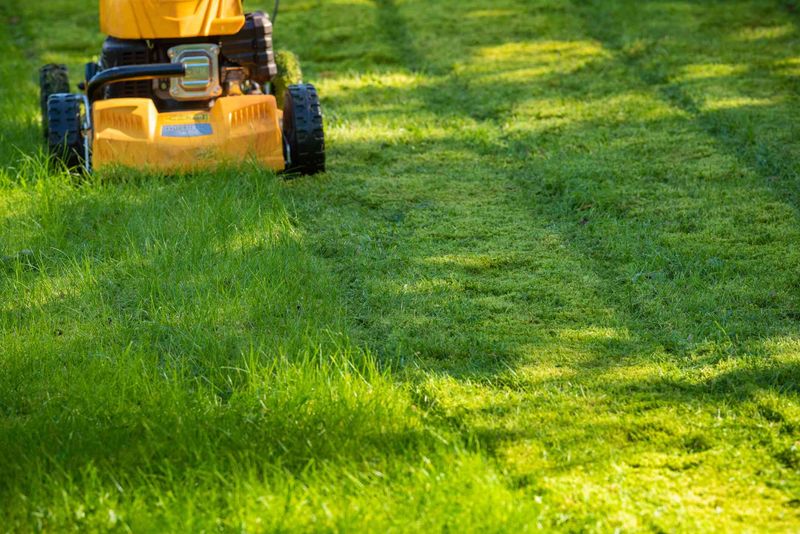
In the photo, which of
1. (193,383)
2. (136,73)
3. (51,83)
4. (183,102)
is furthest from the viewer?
(51,83)

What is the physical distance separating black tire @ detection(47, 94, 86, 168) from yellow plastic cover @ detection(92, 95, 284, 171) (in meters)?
0.09

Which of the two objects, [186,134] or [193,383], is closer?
[193,383]

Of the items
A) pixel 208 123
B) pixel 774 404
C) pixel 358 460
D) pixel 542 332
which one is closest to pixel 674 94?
pixel 208 123

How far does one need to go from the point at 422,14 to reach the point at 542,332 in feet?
20.1

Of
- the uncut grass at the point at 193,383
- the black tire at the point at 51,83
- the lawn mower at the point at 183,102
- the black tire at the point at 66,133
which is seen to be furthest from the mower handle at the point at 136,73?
the black tire at the point at 51,83

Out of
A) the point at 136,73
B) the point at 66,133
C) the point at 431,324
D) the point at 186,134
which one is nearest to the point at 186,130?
the point at 186,134

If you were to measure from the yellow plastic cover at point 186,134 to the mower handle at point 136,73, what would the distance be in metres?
0.10

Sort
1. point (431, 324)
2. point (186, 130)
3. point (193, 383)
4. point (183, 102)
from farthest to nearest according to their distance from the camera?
point (183, 102), point (186, 130), point (431, 324), point (193, 383)

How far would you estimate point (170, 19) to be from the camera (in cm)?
532

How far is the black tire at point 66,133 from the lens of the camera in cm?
512

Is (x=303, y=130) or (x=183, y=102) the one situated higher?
(x=183, y=102)

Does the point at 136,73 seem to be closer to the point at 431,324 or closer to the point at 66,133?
the point at 66,133

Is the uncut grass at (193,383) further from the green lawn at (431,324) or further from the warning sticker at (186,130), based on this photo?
the warning sticker at (186,130)

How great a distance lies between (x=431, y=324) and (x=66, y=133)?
2.24 m
